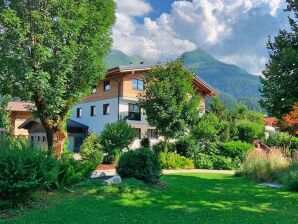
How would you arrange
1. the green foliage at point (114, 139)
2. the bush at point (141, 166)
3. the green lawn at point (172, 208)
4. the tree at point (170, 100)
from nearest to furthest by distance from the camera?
the green lawn at point (172, 208) → the bush at point (141, 166) → the green foliage at point (114, 139) → the tree at point (170, 100)

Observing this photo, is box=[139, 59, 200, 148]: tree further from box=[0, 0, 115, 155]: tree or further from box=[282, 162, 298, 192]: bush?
box=[282, 162, 298, 192]: bush

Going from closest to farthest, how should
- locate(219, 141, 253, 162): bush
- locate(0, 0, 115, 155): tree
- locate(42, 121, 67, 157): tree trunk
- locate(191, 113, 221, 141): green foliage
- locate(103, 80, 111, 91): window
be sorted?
locate(0, 0, 115, 155): tree
locate(42, 121, 67, 157): tree trunk
locate(219, 141, 253, 162): bush
locate(191, 113, 221, 141): green foliage
locate(103, 80, 111, 91): window

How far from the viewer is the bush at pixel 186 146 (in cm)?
2872

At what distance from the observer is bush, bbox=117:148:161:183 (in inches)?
516

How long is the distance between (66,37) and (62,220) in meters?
9.03

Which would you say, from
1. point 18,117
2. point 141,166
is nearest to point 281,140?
point 141,166

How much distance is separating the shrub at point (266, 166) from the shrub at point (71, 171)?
8.45m

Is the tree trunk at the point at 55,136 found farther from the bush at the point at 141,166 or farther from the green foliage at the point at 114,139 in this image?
the green foliage at the point at 114,139

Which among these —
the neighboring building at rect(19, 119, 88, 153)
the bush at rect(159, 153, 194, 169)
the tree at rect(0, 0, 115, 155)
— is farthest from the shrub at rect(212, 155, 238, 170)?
the neighboring building at rect(19, 119, 88, 153)

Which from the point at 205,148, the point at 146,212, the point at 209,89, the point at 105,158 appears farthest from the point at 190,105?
the point at 146,212

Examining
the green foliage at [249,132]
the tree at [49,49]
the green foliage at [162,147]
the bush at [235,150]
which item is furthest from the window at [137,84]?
the tree at [49,49]

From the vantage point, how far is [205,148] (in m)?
29.5

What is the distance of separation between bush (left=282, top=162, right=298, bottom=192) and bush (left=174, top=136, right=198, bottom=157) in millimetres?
12937

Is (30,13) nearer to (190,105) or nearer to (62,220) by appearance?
(62,220)
